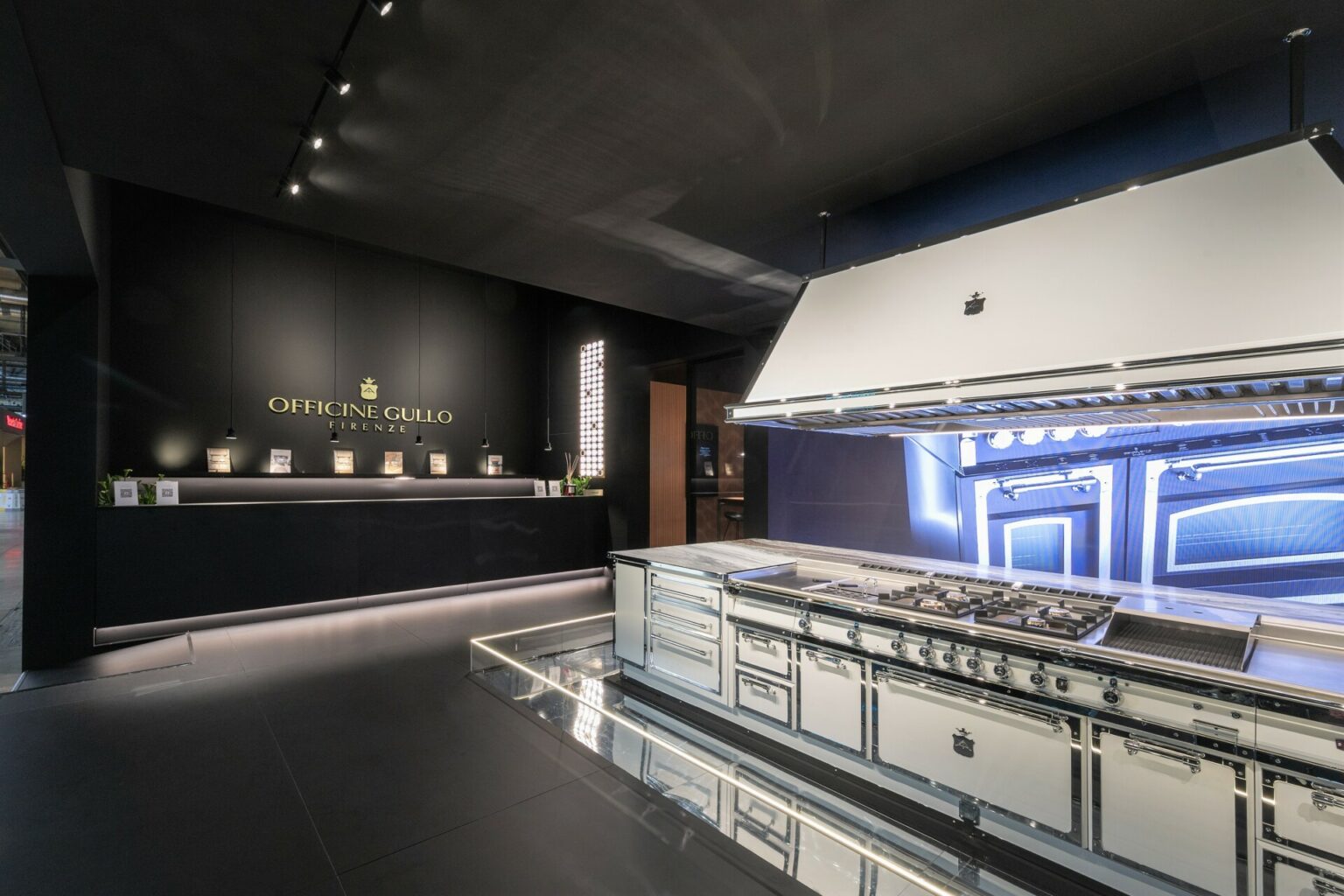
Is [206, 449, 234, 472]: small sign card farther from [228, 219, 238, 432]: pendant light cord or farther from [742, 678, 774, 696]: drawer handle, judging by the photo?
[742, 678, 774, 696]: drawer handle

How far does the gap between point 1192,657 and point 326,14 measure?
314 centimetres

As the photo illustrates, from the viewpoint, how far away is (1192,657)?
1.66 m

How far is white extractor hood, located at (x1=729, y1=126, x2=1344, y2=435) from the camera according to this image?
1.51 metres

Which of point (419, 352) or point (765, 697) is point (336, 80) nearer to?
point (765, 697)

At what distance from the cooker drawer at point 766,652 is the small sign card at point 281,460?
217 inches

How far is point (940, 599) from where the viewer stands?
223 centimetres

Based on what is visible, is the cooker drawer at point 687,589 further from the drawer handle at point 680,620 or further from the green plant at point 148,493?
the green plant at point 148,493

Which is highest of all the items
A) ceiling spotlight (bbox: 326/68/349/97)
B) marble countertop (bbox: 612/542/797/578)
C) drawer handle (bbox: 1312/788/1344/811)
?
ceiling spotlight (bbox: 326/68/349/97)

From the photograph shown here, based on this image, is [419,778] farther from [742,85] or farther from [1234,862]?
[742,85]

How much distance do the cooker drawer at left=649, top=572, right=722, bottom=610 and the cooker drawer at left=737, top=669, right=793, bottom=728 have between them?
37cm

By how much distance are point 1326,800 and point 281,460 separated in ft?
24.1

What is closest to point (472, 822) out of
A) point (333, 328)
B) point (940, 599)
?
point (940, 599)

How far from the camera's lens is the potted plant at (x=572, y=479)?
23.2 feet

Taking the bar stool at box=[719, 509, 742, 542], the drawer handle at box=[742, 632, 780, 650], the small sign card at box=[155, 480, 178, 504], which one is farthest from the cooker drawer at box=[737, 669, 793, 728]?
the small sign card at box=[155, 480, 178, 504]
